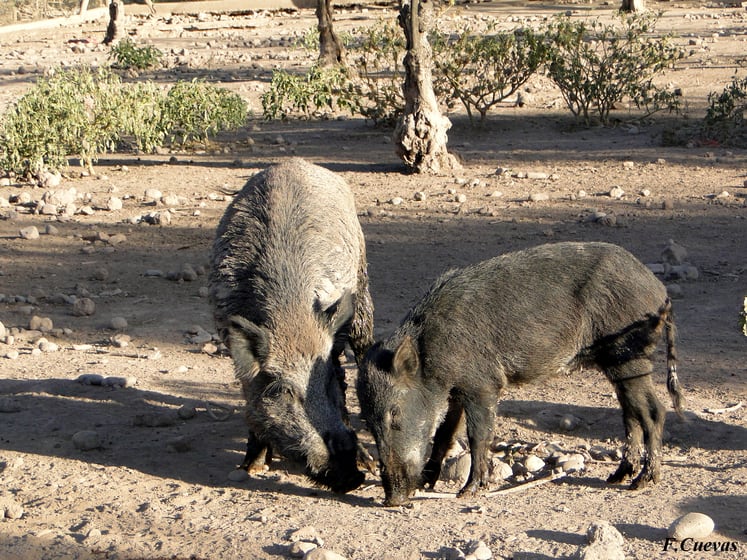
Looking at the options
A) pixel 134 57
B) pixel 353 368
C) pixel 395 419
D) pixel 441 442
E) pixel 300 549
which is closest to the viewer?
pixel 300 549

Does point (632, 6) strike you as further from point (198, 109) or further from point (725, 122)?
point (198, 109)

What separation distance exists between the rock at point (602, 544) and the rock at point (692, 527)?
0.24m

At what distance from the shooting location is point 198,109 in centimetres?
1419

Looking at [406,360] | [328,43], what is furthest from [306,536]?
[328,43]

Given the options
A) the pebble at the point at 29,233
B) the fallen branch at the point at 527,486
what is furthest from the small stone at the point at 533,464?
the pebble at the point at 29,233

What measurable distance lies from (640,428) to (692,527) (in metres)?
0.97

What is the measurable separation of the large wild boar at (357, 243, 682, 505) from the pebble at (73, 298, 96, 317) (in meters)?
4.17

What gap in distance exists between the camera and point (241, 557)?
445 centimetres

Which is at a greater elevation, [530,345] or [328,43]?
[328,43]

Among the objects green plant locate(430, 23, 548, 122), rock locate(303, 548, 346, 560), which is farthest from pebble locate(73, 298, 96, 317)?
green plant locate(430, 23, 548, 122)

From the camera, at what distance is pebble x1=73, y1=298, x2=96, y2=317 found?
27.8ft

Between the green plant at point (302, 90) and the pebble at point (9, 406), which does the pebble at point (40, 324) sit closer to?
the pebble at point (9, 406)

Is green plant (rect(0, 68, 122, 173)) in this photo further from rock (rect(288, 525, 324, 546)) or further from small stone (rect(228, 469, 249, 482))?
rock (rect(288, 525, 324, 546))

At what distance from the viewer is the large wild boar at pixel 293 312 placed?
5035 millimetres
